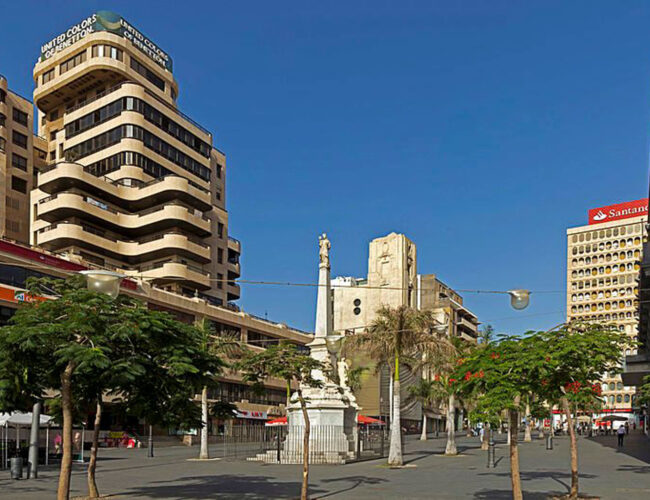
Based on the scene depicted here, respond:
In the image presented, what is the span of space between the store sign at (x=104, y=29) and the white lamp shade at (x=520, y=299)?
7402cm

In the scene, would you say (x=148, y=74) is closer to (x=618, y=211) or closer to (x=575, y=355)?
A: (x=575, y=355)

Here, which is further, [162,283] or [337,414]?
[162,283]

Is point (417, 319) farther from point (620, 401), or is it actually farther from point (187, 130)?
point (620, 401)

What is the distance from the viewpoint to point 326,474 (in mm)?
29234

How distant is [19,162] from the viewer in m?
77.1

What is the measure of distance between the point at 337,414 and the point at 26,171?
179 ft

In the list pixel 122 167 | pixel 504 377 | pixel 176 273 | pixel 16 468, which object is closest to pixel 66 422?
pixel 504 377

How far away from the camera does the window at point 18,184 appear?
251 feet

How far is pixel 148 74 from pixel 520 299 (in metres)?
74.3

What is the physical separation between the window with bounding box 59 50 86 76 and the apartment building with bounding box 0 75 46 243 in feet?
27.3

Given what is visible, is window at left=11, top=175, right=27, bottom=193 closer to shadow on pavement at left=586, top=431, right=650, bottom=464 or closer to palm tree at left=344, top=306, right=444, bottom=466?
palm tree at left=344, top=306, right=444, bottom=466

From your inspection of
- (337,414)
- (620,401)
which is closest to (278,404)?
(337,414)

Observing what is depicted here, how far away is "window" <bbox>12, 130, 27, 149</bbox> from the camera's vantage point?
250ft

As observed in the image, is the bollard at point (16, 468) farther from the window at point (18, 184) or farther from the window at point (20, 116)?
the window at point (20, 116)
